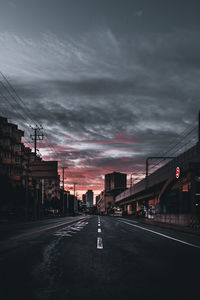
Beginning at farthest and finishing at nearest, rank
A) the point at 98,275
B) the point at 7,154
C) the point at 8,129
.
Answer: the point at 8,129 < the point at 7,154 < the point at 98,275

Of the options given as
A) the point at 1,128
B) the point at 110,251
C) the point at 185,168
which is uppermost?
the point at 1,128

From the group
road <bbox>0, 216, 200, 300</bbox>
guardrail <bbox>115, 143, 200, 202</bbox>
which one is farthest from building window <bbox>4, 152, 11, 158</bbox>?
road <bbox>0, 216, 200, 300</bbox>

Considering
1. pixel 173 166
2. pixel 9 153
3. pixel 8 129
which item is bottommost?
pixel 173 166

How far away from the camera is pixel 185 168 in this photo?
33062 millimetres

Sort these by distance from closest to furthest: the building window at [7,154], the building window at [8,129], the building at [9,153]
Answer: the building at [9,153]
the building window at [7,154]
the building window at [8,129]

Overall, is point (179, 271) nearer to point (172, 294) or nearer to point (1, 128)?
point (172, 294)

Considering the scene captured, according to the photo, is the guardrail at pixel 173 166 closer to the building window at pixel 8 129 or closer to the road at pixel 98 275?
the road at pixel 98 275

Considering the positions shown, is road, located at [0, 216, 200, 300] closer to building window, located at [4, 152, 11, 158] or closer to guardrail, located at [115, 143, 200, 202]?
guardrail, located at [115, 143, 200, 202]

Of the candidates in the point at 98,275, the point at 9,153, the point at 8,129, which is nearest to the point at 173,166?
the point at 98,275

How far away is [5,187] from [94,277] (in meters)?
48.9

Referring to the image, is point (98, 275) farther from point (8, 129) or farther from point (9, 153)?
point (8, 129)

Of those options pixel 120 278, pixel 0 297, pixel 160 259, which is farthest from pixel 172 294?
pixel 160 259

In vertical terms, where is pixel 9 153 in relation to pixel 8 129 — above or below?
below

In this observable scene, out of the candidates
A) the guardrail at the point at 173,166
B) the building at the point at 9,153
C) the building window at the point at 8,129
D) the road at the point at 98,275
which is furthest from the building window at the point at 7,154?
the road at the point at 98,275
